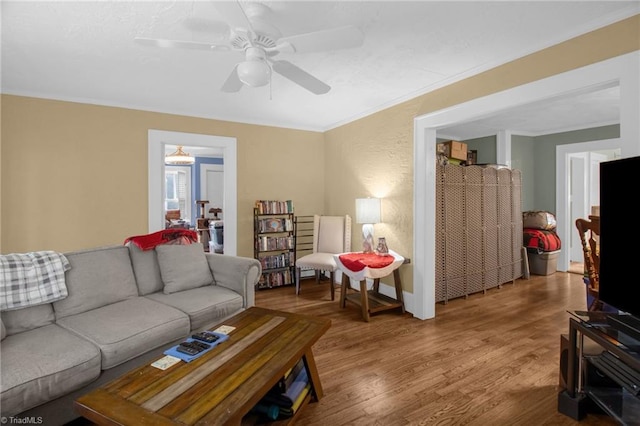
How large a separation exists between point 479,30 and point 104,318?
3.26m

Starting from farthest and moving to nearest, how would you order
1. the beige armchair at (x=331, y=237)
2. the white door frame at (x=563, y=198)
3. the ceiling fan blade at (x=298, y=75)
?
the white door frame at (x=563, y=198) → the beige armchair at (x=331, y=237) → the ceiling fan blade at (x=298, y=75)

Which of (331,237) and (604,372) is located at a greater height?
(331,237)

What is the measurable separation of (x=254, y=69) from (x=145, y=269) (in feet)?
6.49

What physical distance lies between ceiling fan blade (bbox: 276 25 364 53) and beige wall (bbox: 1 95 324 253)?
2929 millimetres

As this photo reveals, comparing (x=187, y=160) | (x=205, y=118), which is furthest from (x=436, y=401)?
(x=187, y=160)

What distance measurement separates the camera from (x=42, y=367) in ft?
5.34

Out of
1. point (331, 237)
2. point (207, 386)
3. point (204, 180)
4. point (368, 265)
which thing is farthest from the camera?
point (204, 180)

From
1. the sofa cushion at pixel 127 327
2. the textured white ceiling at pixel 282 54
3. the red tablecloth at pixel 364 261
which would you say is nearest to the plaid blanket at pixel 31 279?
the sofa cushion at pixel 127 327

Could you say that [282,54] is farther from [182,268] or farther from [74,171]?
[74,171]

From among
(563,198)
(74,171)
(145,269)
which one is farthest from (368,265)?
(563,198)

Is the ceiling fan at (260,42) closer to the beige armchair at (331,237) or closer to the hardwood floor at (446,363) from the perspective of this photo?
the hardwood floor at (446,363)

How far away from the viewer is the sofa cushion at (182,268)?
2.81 m

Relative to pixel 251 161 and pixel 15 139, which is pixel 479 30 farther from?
pixel 15 139

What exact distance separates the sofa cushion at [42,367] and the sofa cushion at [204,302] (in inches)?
26.9
